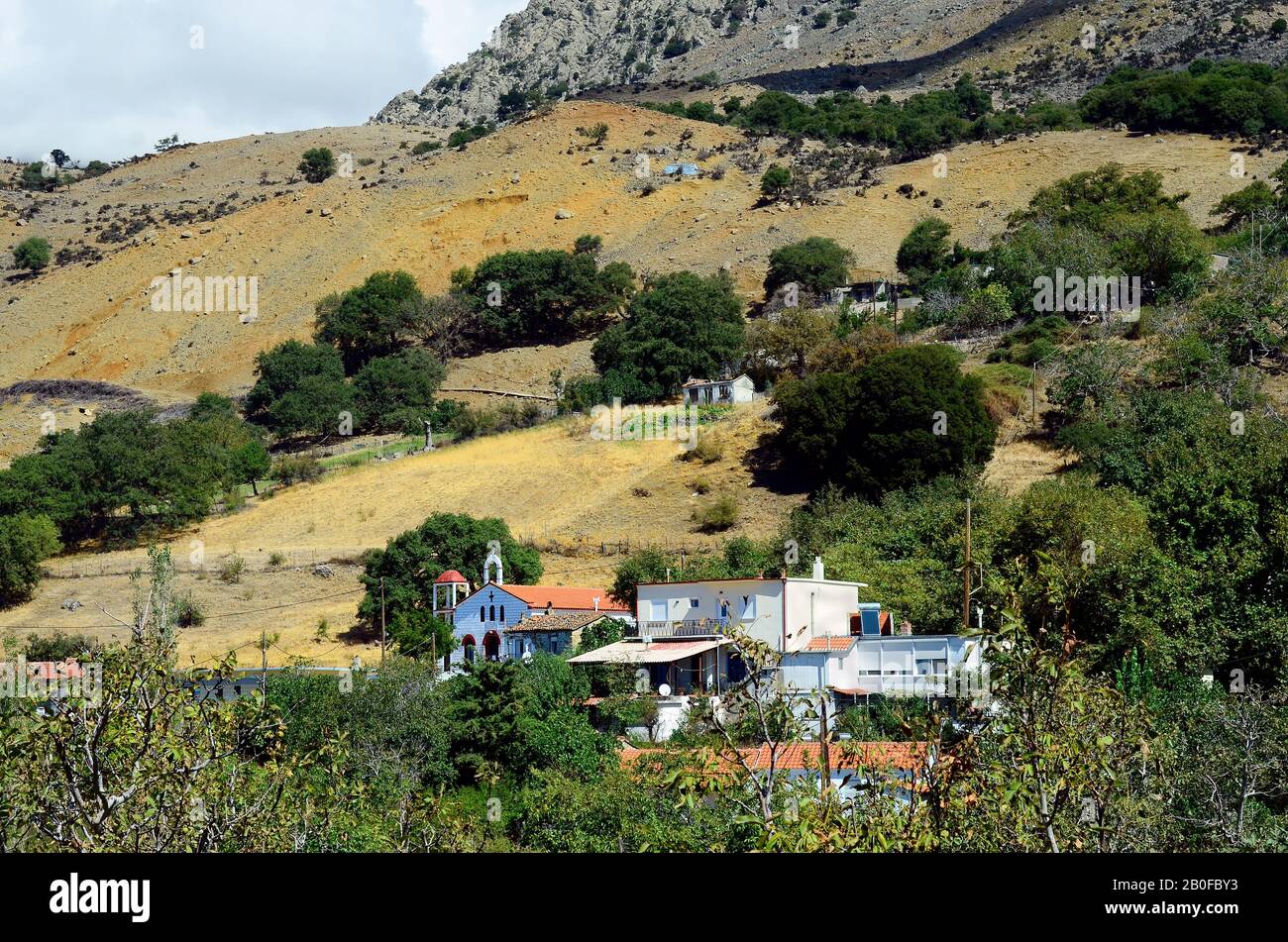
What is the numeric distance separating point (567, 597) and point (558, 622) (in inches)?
145

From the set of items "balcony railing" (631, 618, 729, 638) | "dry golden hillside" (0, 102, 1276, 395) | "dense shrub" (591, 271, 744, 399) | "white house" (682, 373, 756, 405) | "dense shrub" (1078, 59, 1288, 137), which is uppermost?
A: "dense shrub" (1078, 59, 1288, 137)

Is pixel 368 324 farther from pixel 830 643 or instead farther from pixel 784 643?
pixel 830 643

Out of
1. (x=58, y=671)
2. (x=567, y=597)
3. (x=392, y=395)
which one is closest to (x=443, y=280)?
(x=392, y=395)

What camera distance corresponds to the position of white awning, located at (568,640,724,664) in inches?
1362

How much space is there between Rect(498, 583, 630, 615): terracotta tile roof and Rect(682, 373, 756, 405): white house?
838 inches

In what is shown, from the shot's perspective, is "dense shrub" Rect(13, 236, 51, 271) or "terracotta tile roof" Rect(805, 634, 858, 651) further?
"dense shrub" Rect(13, 236, 51, 271)

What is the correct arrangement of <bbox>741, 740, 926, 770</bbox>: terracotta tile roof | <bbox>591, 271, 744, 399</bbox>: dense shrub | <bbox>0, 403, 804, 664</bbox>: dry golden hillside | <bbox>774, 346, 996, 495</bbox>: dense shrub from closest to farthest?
<bbox>741, 740, 926, 770</bbox>: terracotta tile roof < <bbox>0, 403, 804, 664</bbox>: dry golden hillside < <bbox>774, 346, 996, 495</bbox>: dense shrub < <bbox>591, 271, 744, 399</bbox>: dense shrub

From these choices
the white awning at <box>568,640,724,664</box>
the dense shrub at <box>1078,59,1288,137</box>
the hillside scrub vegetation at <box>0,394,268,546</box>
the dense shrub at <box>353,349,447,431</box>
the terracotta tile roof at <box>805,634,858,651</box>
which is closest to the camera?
the terracotta tile roof at <box>805,634,858,651</box>

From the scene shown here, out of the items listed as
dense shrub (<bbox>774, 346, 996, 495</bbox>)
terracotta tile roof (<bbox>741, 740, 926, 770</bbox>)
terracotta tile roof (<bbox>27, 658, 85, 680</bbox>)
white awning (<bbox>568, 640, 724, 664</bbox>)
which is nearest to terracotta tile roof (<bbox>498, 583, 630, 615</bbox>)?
white awning (<bbox>568, 640, 724, 664</bbox>)

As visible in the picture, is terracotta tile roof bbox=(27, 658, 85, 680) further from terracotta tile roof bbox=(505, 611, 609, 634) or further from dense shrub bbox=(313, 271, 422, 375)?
dense shrub bbox=(313, 271, 422, 375)

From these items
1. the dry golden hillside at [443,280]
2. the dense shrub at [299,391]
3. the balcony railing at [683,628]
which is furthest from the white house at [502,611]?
the dense shrub at [299,391]

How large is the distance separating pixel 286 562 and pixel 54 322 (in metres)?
50.3

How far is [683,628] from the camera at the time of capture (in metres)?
37.5

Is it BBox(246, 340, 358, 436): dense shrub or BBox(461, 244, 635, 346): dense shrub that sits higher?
BBox(461, 244, 635, 346): dense shrub
